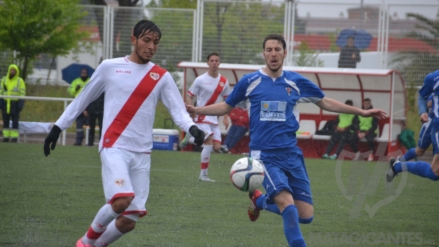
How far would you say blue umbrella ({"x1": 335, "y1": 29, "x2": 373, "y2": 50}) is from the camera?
22266mm

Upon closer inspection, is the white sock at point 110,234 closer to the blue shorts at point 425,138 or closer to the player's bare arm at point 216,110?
the player's bare arm at point 216,110

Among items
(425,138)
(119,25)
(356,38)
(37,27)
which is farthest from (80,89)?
(425,138)

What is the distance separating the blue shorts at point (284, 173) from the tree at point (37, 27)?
57.8 feet

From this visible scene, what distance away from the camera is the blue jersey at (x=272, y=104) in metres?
6.14

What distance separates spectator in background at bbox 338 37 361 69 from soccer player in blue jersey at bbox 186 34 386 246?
15520mm

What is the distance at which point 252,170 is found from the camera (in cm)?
595

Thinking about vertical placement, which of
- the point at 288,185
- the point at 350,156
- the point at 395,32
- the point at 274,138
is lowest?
the point at 350,156

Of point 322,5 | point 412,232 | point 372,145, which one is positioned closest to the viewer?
point 412,232

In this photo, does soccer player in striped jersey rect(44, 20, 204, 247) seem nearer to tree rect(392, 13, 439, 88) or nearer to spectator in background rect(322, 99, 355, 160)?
spectator in background rect(322, 99, 355, 160)

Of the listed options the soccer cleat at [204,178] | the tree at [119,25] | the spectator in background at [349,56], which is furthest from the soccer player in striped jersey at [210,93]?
the tree at [119,25]

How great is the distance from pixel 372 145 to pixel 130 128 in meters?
13.2

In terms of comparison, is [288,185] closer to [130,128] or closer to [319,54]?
[130,128]

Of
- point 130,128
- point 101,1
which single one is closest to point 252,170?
point 130,128

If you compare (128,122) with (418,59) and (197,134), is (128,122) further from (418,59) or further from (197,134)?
(418,59)
